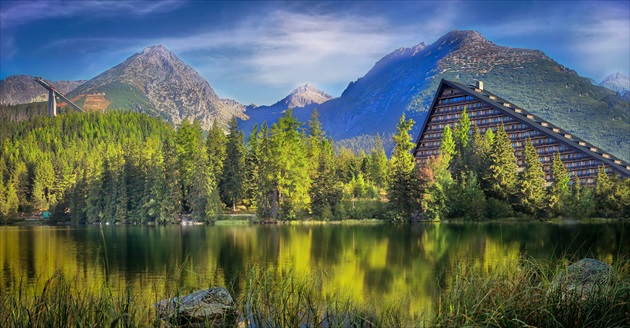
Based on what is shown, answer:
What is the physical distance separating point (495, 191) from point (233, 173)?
34494 mm

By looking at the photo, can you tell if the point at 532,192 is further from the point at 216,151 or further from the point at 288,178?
the point at 216,151

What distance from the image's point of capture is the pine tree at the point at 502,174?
5991 cm

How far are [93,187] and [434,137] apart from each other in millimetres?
52179

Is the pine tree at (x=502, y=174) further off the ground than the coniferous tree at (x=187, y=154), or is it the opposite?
the coniferous tree at (x=187, y=154)

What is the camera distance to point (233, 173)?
252ft

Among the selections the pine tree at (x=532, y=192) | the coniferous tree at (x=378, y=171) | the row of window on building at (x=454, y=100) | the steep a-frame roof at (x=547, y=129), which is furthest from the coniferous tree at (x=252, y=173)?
the pine tree at (x=532, y=192)

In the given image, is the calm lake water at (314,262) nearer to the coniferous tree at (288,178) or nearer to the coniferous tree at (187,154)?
the coniferous tree at (288,178)

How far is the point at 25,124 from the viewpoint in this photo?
170 meters

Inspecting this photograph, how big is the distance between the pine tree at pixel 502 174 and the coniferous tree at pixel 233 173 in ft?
106

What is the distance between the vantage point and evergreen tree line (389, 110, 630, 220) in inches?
2251

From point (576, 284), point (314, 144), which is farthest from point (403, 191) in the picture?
point (576, 284)

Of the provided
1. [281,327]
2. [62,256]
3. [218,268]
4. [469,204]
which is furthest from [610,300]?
[469,204]

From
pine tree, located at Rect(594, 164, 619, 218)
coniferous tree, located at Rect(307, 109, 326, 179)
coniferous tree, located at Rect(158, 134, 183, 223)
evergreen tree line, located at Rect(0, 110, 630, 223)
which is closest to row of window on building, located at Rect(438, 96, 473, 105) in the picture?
evergreen tree line, located at Rect(0, 110, 630, 223)

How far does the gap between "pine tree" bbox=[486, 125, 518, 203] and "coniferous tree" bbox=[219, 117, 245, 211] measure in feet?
106
